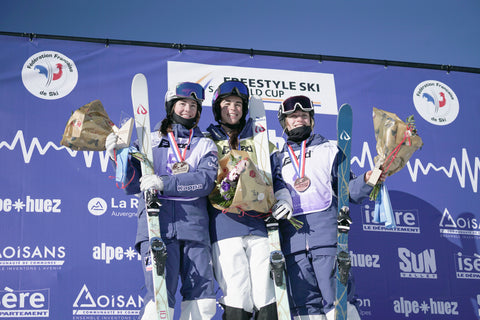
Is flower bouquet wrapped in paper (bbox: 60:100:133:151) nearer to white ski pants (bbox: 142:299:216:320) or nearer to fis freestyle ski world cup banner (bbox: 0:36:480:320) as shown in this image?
white ski pants (bbox: 142:299:216:320)

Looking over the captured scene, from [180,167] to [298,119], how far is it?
3.22 feet

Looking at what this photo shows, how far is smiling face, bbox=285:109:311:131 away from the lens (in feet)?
13.3

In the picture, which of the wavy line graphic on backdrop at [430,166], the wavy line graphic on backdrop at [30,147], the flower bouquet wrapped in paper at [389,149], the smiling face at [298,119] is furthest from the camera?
the wavy line graphic on backdrop at [430,166]

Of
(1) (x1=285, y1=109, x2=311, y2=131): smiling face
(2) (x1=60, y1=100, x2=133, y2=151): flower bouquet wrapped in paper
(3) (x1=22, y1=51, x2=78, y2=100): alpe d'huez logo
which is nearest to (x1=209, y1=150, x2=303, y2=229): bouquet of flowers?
(1) (x1=285, y1=109, x2=311, y2=131): smiling face

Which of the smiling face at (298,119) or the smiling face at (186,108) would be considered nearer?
the smiling face at (186,108)

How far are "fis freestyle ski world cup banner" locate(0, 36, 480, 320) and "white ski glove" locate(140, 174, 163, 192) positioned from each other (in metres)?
1.15

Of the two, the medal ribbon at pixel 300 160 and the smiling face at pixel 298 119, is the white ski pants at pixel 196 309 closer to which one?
the medal ribbon at pixel 300 160

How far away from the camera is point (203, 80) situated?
518cm

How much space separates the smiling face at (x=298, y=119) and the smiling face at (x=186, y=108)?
28.2 inches

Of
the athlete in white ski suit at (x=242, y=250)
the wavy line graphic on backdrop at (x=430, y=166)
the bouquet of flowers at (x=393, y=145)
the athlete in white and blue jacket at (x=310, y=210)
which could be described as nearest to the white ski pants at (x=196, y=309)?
the athlete in white ski suit at (x=242, y=250)

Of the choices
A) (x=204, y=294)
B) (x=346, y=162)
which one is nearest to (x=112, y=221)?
(x=204, y=294)

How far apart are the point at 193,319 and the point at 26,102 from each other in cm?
258

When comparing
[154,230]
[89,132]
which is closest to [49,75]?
[89,132]

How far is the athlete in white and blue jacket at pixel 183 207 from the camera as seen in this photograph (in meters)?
3.37
